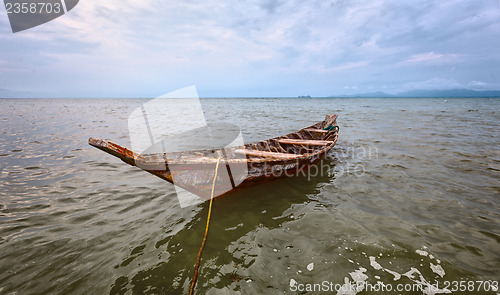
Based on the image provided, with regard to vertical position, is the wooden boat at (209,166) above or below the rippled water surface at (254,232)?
above

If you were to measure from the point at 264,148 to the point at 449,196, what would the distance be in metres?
5.42

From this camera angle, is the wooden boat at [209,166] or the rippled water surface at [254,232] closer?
the rippled water surface at [254,232]

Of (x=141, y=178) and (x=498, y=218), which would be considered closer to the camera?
(x=498, y=218)

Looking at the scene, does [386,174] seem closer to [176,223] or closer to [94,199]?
[176,223]

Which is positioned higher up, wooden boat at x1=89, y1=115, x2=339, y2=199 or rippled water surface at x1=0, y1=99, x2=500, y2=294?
wooden boat at x1=89, y1=115, x2=339, y2=199

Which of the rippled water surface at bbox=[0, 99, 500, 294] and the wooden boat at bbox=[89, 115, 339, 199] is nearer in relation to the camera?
the rippled water surface at bbox=[0, 99, 500, 294]

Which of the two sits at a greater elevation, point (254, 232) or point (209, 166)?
point (209, 166)

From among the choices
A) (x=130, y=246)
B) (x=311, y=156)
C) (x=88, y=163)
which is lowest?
(x=130, y=246)

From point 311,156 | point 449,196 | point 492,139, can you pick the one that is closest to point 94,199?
point 311,156

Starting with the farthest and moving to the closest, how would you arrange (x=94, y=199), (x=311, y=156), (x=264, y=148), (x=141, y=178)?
(x=264, y=148) → (x=141, y=178) → (x=311, y=156) → (x=94, y=199)

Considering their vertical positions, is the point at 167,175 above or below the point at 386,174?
above


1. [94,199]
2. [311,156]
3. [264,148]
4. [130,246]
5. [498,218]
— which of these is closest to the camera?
[130,246]

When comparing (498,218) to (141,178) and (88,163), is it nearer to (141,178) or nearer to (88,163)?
(141,178)

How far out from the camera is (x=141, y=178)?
6.73 metres
